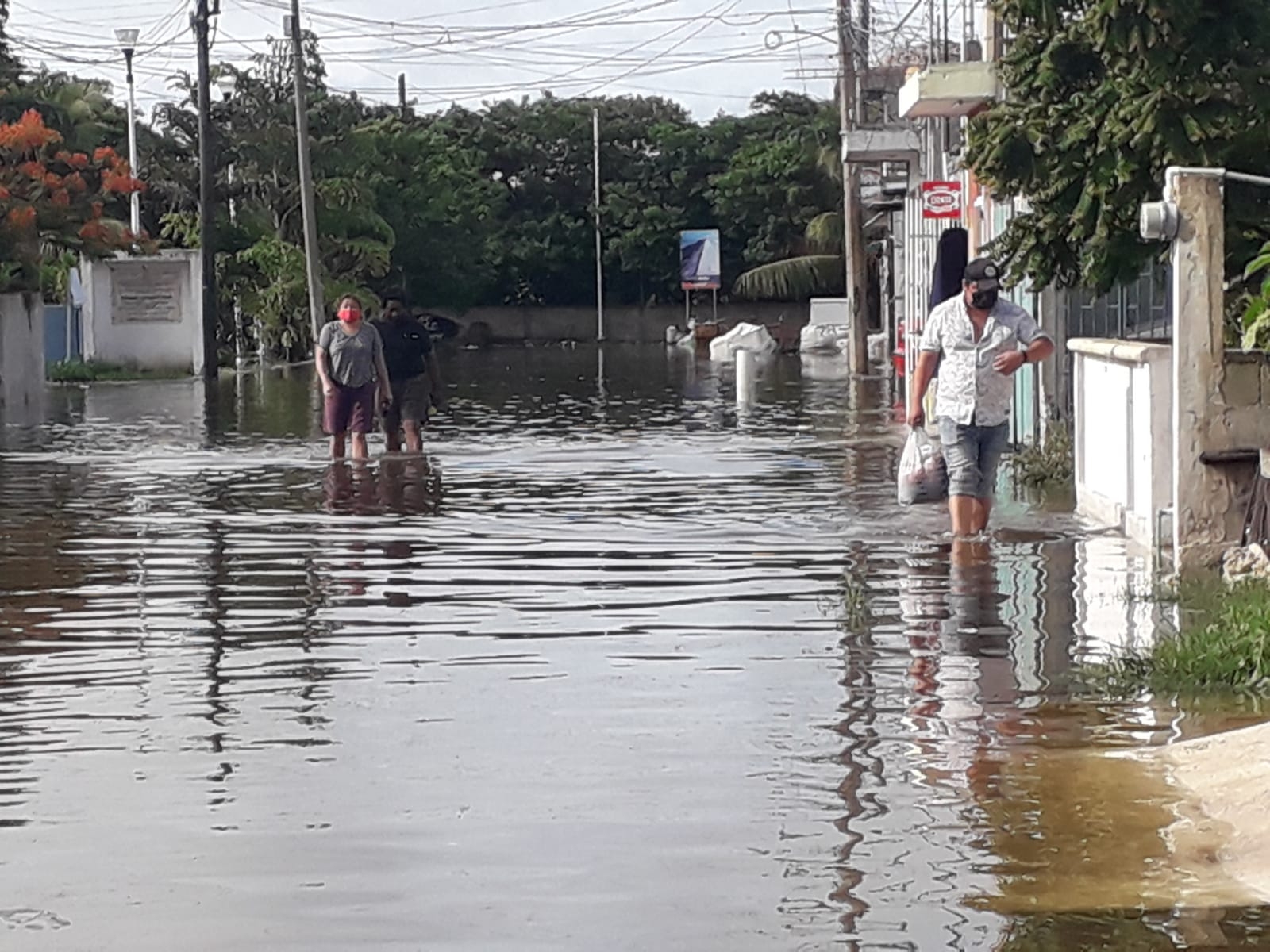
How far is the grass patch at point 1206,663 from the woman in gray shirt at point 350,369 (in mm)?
13408

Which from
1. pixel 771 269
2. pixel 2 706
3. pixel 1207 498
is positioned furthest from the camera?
pixel 771 269

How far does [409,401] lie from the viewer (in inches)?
944

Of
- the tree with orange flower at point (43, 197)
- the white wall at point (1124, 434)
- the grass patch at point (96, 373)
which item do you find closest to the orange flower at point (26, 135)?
the tree with orange flower at point (43, 197)

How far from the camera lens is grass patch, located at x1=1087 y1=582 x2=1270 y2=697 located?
942 centimetres

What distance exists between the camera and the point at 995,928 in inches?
243

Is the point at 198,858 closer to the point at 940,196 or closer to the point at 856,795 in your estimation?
the point at 856,795

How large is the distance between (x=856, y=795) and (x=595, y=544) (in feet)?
26.4

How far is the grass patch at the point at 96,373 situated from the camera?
1813 inches

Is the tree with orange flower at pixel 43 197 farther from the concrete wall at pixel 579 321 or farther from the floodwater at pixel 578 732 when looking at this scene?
the concrete wall at pixel 579 321

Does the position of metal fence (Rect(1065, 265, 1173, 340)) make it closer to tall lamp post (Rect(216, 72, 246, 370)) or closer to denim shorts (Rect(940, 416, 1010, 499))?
denim shorts (Rect(940, 416, 1010, 499))

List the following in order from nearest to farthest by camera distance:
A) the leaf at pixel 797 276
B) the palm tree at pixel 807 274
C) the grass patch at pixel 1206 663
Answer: the grass patch at pixel 1206 663 < the palm tree at pixel 807 274 < the leaf at pixel 797 276

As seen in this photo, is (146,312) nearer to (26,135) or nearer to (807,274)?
(26,135)

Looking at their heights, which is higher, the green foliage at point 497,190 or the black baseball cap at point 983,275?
the green foliage at point 497,190

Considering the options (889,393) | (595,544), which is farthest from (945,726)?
(889,393)
